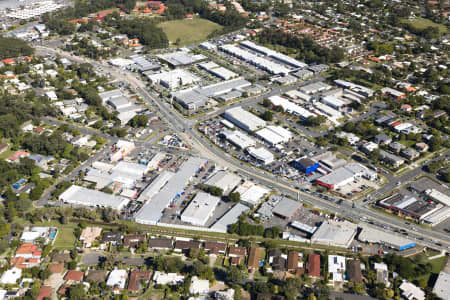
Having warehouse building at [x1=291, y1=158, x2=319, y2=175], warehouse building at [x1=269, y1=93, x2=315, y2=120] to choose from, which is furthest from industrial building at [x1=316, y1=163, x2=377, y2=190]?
warehouse building at [x1=269, y1=93, x2=315, y2=120]

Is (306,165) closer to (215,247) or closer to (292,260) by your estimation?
(292,260)

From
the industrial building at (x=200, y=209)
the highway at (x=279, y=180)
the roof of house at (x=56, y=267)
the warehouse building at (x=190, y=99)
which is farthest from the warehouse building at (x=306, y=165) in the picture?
the roof of house at (x=56, y=267)

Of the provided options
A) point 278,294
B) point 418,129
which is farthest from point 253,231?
point 418,129

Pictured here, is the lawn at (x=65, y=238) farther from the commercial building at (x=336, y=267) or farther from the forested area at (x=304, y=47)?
the forested area at (x=304, y=47)

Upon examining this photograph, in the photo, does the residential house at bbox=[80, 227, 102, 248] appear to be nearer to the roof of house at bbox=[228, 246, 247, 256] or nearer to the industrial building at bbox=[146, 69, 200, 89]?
the roof of house at bbox=[228, 246, 247, 256]

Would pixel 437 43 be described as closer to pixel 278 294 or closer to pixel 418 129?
pixel 418 129

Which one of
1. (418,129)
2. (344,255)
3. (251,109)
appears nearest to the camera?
(344,255)
